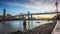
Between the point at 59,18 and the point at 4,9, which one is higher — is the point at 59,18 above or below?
below

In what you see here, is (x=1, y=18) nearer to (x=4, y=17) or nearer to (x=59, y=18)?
(x=4, y=17)

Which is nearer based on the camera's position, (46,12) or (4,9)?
(4,9)

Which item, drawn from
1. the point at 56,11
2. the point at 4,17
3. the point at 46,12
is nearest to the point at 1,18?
the point at 4,17

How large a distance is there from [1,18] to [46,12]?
3.47 m

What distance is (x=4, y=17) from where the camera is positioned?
375cm

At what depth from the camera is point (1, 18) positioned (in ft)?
12.8

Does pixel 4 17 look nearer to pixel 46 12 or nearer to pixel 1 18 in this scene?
pixel 1 18

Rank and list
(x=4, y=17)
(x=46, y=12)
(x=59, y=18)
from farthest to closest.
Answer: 1. (x=59, y=18)
2. (x=46, y=12)
3. (x=4, y=17)

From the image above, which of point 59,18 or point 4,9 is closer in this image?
point 4,9

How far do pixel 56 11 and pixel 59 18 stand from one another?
171 centimetres

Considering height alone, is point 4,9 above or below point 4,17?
above

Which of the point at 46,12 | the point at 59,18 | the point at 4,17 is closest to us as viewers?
the point at 4,17

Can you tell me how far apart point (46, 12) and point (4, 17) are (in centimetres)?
347

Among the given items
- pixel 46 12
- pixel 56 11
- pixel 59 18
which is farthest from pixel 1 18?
pixel 59 18
